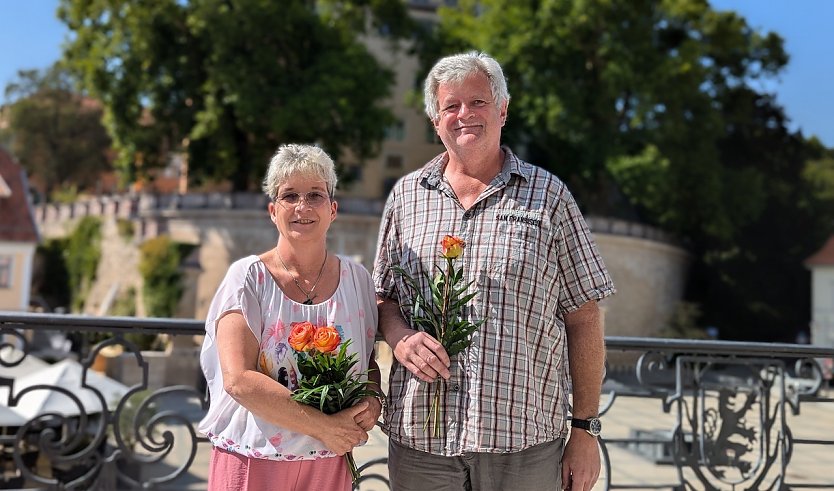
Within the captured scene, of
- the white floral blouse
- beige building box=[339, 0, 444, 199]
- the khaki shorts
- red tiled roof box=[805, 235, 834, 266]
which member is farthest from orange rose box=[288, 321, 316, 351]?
beige building box=[339, 0, 444, 199]

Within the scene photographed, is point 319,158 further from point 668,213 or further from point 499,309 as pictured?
point 668,213

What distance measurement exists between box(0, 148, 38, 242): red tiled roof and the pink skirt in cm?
2881

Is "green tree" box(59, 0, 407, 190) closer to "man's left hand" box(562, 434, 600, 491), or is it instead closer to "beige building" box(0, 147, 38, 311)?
"beige building" box(0, 147, 38, 311)

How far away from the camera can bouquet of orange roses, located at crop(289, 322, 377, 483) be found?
2.19 meters

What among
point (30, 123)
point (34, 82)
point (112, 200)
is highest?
point (34, 82)

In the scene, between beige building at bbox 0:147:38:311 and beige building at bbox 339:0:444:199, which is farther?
beige building at bbox 339:0:444:199

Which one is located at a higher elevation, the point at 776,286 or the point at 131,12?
the point at 131,12

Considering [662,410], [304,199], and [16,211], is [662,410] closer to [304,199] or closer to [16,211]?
[304,199]

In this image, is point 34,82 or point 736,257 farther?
point 34,82

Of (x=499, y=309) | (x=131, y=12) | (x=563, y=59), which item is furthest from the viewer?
(x=563, y=59)

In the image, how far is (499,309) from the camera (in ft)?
7.75

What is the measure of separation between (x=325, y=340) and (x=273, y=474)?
50cm

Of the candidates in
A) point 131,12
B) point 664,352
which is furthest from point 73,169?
point 664,352

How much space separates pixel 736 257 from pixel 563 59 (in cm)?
1220
